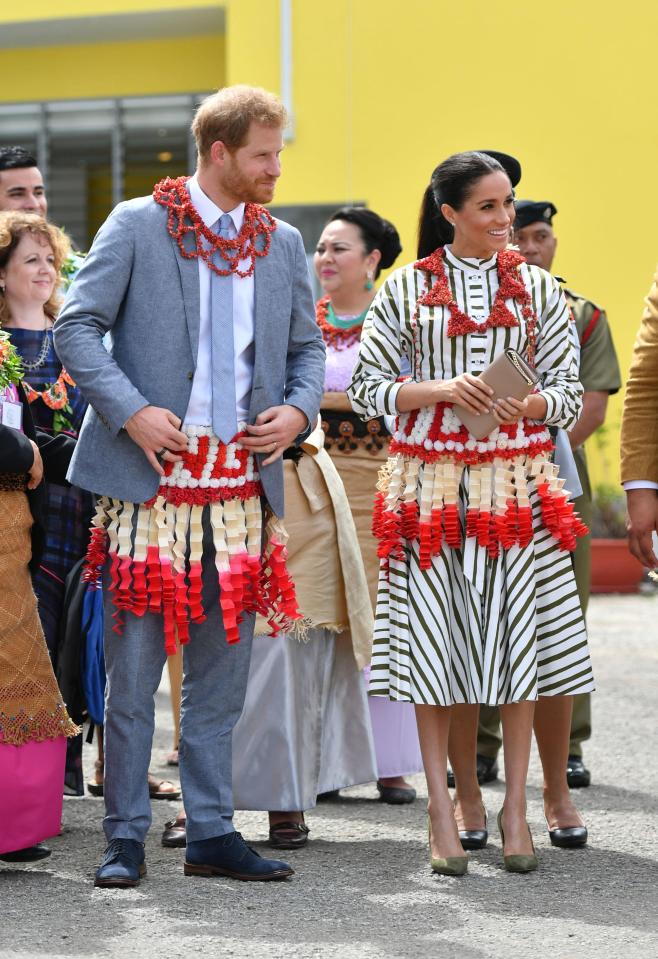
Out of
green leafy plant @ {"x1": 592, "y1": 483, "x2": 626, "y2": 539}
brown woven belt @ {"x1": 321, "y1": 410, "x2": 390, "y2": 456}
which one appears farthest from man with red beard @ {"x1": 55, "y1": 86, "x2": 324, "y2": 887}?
green leafy plant @ {"x1": 592, "y1": 483, "x2": 626, "y2": 539}

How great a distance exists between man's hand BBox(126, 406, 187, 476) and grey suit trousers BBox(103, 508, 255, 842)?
0.27 meters

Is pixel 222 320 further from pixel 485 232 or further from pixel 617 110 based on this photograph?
pixel 617 110

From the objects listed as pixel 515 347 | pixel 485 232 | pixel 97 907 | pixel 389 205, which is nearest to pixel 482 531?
pixel 515 347

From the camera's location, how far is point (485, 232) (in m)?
4.52

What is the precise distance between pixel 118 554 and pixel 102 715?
1.24 metres

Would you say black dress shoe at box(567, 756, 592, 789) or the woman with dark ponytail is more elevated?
the woman with dark ponytail

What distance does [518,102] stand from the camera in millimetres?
12695

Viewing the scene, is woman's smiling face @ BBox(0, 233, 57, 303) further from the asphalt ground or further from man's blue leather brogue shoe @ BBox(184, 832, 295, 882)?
man's blue leather brogue shoe @ BBox(184, 832, 295, 882)

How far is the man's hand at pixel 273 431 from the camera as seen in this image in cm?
425

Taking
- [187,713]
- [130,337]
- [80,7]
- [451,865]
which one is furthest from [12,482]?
[80,7]

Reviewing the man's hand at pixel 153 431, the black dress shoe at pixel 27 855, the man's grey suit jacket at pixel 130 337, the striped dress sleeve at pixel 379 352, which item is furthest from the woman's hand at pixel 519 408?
the black dress shoe at pixel 27 855

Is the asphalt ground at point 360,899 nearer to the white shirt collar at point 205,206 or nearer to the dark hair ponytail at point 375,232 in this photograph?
the white shirt collar at point 205,206

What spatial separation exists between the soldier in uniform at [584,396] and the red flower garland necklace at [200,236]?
1.85m

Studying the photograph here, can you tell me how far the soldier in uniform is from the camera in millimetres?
5816
